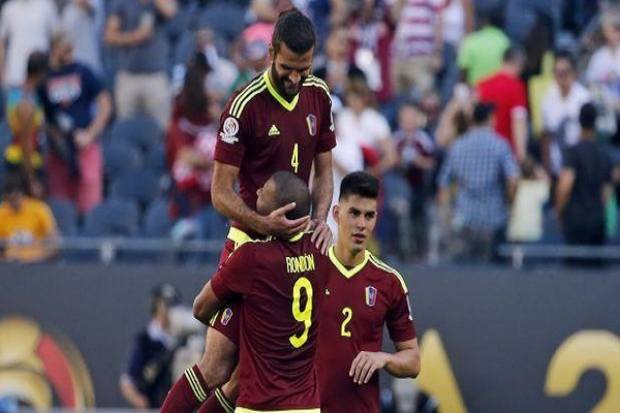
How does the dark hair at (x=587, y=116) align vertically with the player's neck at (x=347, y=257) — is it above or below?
above

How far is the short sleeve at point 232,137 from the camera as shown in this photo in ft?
36.0

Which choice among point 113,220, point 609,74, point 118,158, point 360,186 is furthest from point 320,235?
point 118,158

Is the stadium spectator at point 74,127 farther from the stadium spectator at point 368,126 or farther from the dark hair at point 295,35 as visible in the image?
the dark hair at point 295,35

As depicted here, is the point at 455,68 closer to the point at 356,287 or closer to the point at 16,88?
the point at 16,88

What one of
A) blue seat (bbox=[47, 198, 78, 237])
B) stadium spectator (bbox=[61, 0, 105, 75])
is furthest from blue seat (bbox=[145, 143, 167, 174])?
stadium spectator (bbox=[61, 0, 105, 75])

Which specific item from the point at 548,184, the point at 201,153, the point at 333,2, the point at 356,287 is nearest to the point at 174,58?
the point at 333,2

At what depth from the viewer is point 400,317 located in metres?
11.8

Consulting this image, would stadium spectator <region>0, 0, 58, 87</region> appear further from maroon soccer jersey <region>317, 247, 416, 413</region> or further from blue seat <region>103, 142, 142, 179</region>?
maroon soccer jersey <region>317, 247, 416, 413</region>

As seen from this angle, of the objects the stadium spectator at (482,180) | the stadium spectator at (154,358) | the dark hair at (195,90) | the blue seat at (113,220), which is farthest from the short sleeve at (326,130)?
the blue seat at (113,220)

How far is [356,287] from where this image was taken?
467 inches

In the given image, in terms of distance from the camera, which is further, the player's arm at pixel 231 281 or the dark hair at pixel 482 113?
the dark hair at pixel 482 113

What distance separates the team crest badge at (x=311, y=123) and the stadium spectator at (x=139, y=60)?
831 cm

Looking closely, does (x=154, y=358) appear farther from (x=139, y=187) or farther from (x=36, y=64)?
(x=36, y=64)

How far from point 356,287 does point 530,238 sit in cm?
526
